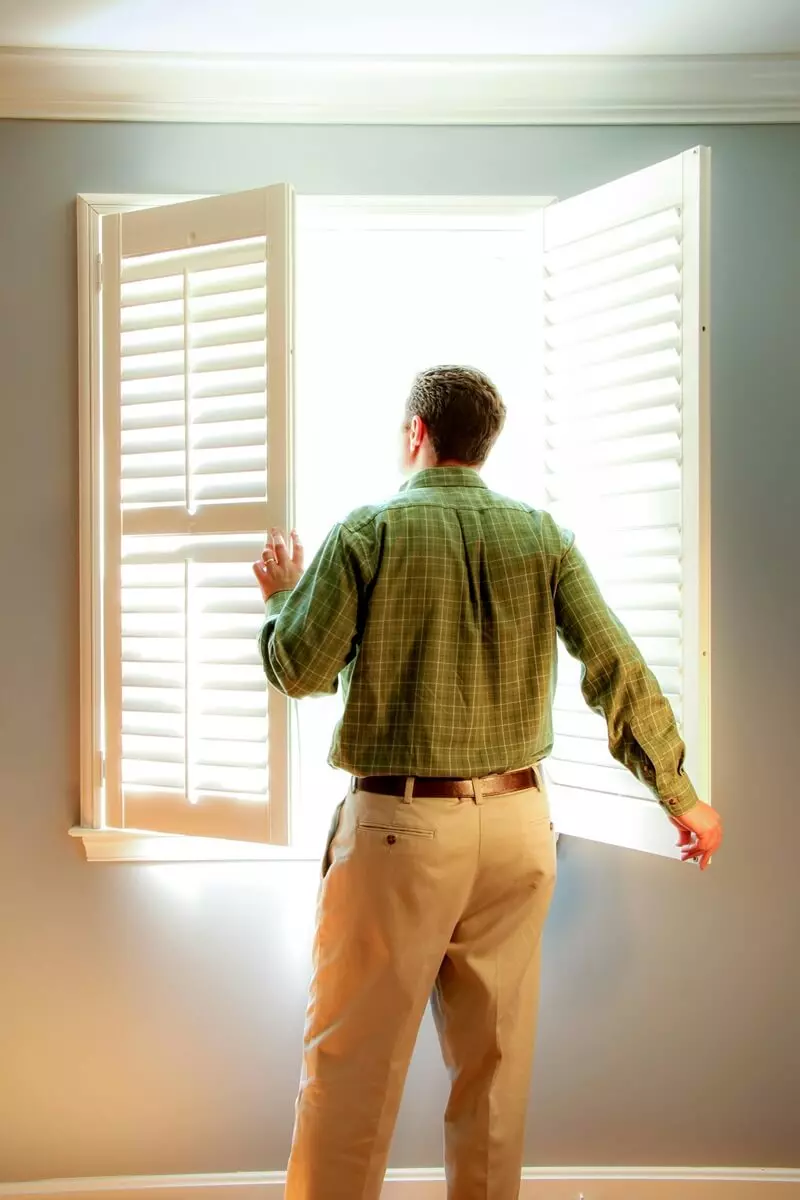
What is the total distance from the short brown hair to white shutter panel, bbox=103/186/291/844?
322 millimetres

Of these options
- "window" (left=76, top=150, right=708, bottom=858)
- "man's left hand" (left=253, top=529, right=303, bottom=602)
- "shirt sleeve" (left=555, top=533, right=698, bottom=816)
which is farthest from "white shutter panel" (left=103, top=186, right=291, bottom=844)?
"shirt sleeve" (left=555, top=533, right=698, bottom=816)

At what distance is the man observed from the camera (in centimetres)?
123

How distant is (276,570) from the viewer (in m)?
1.41

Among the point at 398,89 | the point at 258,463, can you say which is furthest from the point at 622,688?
the point at 398,89

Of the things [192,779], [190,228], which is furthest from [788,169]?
[192,779]

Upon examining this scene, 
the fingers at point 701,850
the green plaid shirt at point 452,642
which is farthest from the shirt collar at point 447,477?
the fingers at point 701,850

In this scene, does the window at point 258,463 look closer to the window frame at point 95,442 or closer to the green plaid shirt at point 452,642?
the window frame at point 95,442

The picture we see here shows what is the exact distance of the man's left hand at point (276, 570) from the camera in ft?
4.61

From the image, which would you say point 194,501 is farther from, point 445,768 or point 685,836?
point 685,836

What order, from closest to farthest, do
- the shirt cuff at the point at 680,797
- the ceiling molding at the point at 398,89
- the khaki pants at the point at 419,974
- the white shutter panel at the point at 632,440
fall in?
the khaki pants at the point at 419,974, the shirt cuff at the point at 680,797, the white shutter panel at the point at 632,440, the ceiling molding at the point at 398,89

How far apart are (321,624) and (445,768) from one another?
0.95 feet

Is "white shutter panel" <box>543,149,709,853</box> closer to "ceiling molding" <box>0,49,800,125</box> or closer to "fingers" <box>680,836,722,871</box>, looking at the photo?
"fingers" <box>680,836,722,871</box>

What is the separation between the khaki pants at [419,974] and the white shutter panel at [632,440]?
322 mm

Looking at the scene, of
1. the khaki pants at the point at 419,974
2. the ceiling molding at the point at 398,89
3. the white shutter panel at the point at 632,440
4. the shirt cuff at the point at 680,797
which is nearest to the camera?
the khaki pants at the point at 419,974
